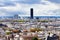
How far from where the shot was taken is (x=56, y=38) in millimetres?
6062

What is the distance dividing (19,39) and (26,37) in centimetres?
31

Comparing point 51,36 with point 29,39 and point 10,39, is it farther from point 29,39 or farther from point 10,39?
point 10,39

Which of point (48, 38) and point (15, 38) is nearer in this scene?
point (48, 38)

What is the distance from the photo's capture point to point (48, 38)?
19.0 feet

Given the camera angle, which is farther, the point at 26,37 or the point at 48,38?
the point at 26,37

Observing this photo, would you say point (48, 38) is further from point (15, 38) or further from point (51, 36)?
point (15, 38)

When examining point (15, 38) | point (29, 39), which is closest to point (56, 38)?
point (29, 39)

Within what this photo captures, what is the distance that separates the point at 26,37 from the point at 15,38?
353 millimetres

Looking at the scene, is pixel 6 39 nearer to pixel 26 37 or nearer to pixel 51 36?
pixel 26 37

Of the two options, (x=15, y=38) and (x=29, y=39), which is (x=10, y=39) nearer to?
(x=15, y=38)

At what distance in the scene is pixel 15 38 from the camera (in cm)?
620

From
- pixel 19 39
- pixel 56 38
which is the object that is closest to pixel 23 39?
pixel 19 39

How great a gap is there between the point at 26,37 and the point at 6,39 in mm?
677

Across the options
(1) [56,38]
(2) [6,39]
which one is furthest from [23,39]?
(1) [56,38]
